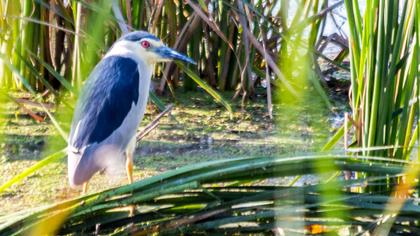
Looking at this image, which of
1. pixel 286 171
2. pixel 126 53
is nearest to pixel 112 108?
pixel 126 53

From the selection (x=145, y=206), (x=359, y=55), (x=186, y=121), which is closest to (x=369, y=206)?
(x=359, y=55)

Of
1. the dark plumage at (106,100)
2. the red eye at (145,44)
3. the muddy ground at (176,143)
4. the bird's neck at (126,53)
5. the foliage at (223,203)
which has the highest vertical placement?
the red eye at (145,44)

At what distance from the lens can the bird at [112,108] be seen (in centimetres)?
265

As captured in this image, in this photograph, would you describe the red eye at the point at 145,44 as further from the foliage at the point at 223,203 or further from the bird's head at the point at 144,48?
the foliage at the point at 223,203

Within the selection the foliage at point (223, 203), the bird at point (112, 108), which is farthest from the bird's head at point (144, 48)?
the foliage at point (223, 203)

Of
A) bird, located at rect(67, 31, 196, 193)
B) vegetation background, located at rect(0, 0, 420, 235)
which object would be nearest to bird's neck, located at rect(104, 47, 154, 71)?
bird, located at rect(67, 31, 196, 193)

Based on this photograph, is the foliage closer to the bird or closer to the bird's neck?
the bird

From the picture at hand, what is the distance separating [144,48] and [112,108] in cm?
41

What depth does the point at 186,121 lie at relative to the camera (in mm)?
3953

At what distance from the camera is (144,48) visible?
319 centimetres

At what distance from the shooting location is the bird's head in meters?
3.15

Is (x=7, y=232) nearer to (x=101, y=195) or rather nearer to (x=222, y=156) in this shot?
(x=101, y=195)

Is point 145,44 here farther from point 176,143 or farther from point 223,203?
point 223,203

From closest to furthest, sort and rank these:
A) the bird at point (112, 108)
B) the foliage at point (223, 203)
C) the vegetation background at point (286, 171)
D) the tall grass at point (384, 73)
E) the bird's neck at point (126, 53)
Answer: the vegetation background at point (286, 171)
the foliage at point (223, 203)
the tall grass at point (384, 73)
the bird at point (112, 108)
the bird's neck at point (126, 53)
